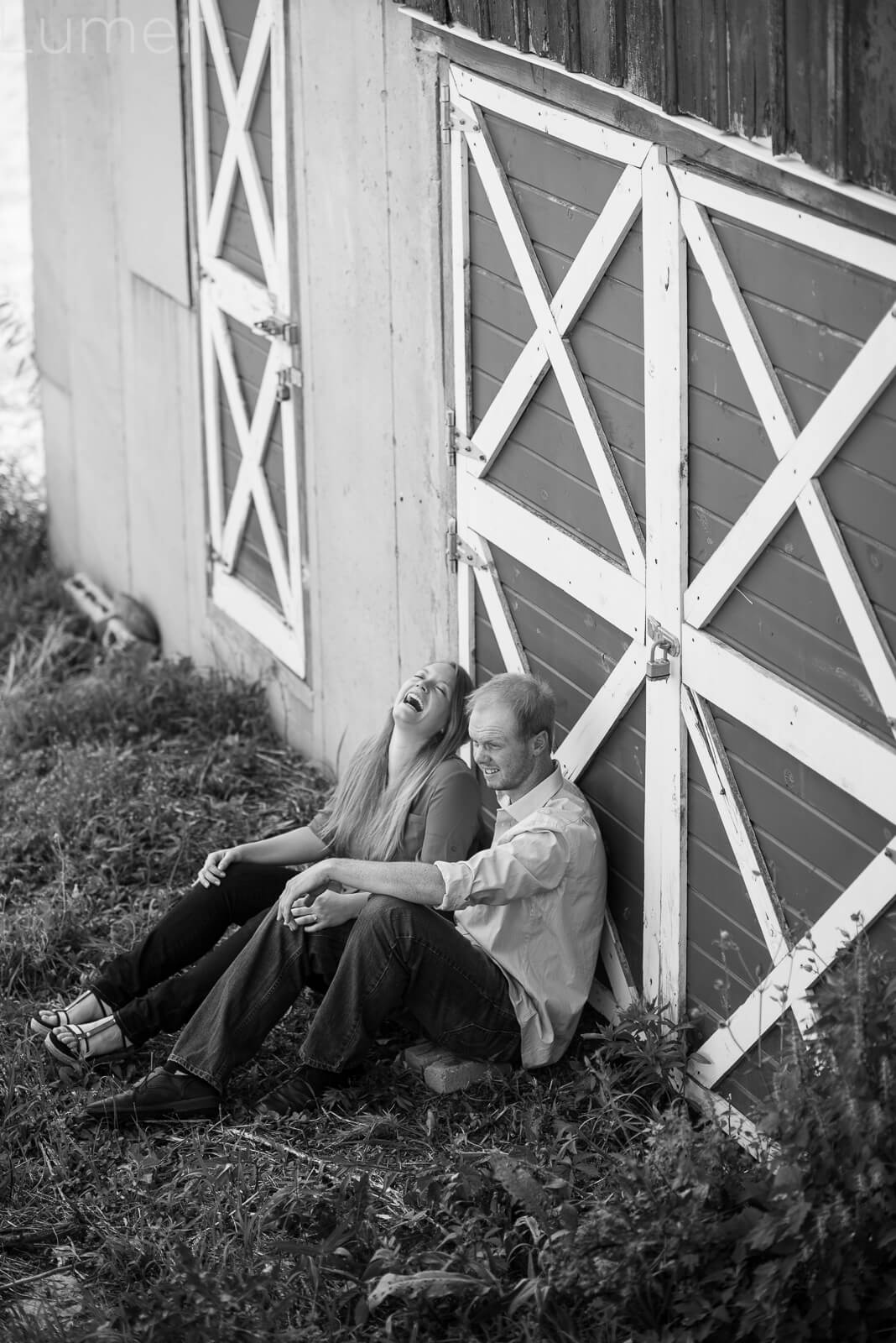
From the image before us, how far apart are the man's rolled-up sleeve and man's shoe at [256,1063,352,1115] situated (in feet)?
2.01

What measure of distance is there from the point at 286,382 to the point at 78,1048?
2617 millimetres

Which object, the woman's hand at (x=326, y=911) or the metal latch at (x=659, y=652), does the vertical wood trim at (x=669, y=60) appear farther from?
the woman's hand at (x=326, y=911)

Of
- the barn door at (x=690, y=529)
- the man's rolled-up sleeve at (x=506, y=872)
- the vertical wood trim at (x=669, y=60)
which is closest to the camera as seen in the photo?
the barn door at (x=690, y=529)

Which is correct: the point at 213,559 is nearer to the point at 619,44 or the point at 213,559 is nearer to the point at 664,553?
the point at 664,553

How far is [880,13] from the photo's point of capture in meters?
3.03

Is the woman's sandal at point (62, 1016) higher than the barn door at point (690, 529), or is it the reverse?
the barn door at point (690, 529)

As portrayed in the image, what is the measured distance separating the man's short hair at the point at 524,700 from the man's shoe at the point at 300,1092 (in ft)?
3.44

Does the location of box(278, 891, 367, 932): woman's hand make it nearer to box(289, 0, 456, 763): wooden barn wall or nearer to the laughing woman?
the laughing woman

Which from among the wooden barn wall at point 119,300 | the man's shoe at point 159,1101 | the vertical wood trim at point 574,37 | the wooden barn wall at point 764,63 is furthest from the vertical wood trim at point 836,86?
the wooden barn wall at point 119,300

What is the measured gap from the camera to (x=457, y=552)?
512 cm

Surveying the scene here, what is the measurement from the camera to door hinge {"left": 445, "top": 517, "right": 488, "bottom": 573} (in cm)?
503

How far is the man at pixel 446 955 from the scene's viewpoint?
429 centimetres

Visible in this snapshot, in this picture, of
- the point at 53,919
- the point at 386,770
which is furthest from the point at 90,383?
the point at 386,770

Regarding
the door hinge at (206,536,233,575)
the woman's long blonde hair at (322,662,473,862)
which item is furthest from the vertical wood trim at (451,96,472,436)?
the door hinge at (206,536,233,575)
